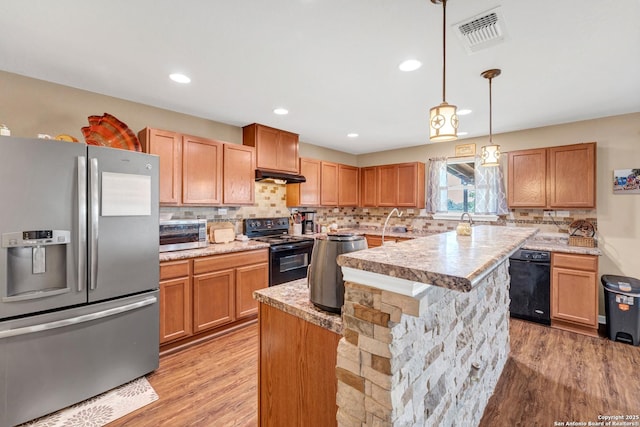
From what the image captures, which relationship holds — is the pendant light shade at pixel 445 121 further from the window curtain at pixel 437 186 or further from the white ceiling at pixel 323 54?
the window curtain at pixel 437 186

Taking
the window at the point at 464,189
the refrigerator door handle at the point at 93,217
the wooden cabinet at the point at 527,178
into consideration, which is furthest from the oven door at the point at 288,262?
the wooden cabinet at the point at 527,178

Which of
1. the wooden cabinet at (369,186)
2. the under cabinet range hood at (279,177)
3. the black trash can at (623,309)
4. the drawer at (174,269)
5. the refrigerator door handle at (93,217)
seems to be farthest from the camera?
the wooden cabinet at (369,186)

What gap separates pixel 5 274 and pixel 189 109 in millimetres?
2170

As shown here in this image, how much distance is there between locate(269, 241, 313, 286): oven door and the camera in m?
3.46

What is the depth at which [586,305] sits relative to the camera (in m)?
3.02

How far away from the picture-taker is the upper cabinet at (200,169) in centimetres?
286

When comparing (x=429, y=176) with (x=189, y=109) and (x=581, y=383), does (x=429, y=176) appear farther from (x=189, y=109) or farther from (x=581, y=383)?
(x=189, y=109)

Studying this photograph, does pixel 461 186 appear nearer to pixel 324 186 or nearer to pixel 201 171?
pixel 324 186

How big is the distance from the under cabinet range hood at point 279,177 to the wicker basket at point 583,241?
351cm

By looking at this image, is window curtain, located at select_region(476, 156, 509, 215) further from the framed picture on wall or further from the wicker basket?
the framed picture on wall

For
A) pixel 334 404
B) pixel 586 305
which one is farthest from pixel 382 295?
pixel 586 305

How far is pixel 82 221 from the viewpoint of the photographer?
1.94 m

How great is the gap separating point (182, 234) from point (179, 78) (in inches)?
59.4

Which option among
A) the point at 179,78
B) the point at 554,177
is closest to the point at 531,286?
the point at 554,177
